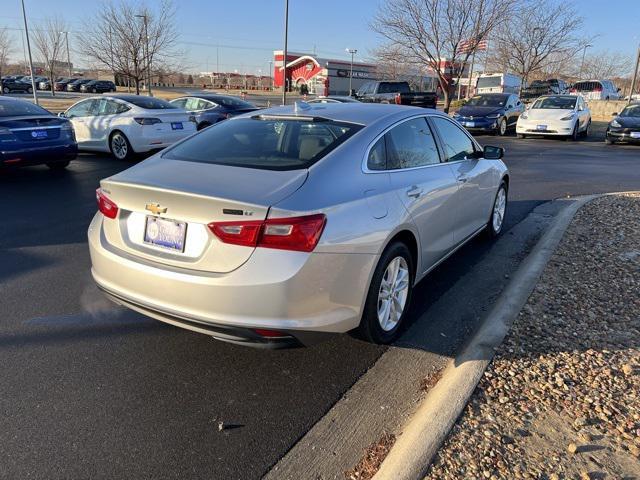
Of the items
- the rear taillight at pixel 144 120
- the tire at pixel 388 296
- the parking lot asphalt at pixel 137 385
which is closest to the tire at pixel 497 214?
the parking lot asphalt at pixel 137 385

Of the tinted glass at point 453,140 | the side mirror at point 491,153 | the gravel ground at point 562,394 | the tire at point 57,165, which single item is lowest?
the tire at point 57,165

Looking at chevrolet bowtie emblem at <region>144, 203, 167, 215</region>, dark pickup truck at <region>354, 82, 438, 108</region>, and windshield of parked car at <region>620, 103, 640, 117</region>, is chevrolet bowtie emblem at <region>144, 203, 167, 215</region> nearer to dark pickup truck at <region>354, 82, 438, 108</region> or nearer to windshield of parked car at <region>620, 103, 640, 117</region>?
windshield of parked car at <region>620, 103, 640, 117</region>

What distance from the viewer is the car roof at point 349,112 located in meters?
3.79

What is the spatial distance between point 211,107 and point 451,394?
14.0m

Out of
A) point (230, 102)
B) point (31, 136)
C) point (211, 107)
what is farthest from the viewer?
point (230, 102)

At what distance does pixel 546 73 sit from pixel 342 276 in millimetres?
48902

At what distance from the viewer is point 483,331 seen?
11.6 ft

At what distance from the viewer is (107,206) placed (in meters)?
3.29

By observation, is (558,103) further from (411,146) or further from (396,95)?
(411,146)

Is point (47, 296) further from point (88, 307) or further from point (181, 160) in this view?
point (181, 160)

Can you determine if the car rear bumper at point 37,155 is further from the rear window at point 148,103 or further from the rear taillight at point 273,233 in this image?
the rear taillight at point 273,233

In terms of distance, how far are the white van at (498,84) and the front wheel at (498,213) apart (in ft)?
82.2

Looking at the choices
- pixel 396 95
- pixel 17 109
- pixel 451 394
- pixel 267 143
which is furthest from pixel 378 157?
pixel 396 95

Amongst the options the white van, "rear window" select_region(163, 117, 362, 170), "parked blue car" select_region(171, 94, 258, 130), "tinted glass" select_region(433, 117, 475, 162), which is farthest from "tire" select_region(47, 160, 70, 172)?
the white van
